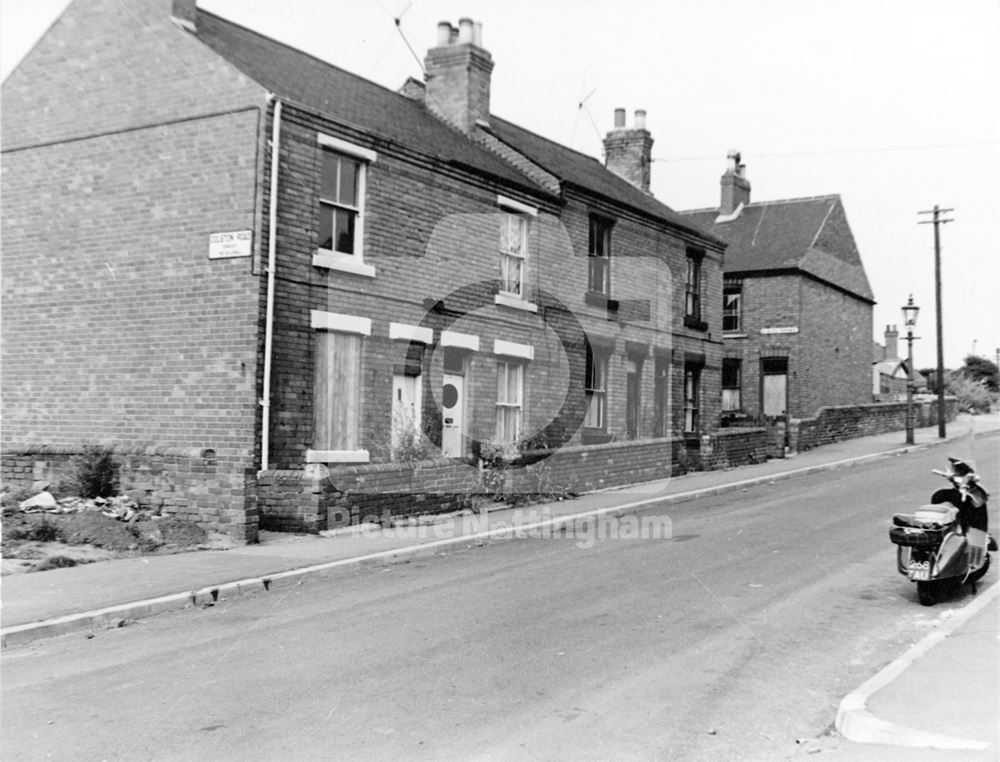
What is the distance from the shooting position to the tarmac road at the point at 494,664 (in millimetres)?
5270

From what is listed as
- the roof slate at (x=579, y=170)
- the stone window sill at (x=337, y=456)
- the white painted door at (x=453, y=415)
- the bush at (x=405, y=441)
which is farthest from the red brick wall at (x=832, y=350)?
the stone window sill at (x=337, y=456)

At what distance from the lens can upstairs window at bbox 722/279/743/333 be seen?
1372 inches

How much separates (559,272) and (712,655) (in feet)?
47.6

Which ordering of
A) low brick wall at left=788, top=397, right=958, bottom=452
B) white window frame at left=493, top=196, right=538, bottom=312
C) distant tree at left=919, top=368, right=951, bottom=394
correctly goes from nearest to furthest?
white window frame at left=493, top=196, right=538, bottom=312, low brick wall at left=788, top=397, right=958, bottom=452, distant tree at left=919, top=368, right=951, bottom=394

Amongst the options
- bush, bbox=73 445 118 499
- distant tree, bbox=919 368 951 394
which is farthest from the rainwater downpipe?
distant tree, bbox=919 368 951 394

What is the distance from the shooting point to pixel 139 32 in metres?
15.4

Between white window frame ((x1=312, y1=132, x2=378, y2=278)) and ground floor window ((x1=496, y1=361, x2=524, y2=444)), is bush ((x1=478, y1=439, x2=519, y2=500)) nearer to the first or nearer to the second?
ground floor window ((x1=496, y1=361, x2=524, y2=444))

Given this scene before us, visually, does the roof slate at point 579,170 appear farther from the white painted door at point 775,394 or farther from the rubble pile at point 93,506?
the rubble pile at point 93,506

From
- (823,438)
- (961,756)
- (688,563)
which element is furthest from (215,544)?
(823,438)

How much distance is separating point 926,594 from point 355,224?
10.6 meters

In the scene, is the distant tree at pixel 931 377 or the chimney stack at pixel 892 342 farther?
the chimney stack at pixel 892 342

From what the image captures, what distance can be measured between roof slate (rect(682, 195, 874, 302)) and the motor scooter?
25.2 metres

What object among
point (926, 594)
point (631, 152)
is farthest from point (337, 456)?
point (631, 152)

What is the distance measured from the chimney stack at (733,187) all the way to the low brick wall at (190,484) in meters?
29.4
